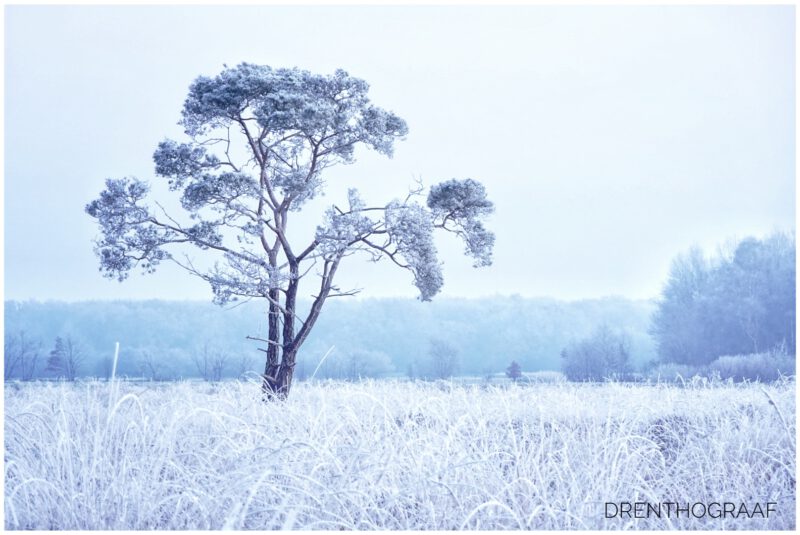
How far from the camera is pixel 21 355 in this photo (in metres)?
13.6

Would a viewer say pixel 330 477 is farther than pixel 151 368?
No

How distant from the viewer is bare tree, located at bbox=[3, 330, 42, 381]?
12906 mm

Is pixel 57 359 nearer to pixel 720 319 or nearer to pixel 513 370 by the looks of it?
pixel 513 370

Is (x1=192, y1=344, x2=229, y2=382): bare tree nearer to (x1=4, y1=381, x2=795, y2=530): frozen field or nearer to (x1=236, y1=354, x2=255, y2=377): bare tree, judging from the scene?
(x1=236, y1=354, x2=255, y2=377): bare tree

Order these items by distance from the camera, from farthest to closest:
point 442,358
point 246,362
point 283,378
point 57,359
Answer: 1. point 442,358
2. point 246,362
3. point 57,359
4. point 283,378

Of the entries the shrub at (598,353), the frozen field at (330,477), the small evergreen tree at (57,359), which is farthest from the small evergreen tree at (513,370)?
the small evergreen tree at (57,359)

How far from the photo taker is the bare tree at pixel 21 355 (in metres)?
12.9

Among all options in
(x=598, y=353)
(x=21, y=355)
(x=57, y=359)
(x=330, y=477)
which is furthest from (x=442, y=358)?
(x=330, y=477)

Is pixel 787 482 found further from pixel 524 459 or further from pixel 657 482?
pixel 524 459

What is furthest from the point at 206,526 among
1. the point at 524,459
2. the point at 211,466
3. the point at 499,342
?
the point at 499,342

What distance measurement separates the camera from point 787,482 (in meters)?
5.75

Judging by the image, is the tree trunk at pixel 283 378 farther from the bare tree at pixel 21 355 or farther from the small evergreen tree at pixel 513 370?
the small evergreen tree at pixel 513 370

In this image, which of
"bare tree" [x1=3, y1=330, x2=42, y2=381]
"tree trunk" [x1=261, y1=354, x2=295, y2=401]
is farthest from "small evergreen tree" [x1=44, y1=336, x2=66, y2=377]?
"tree trunk" [x1=261, y1=354, x2=295, y2=401]

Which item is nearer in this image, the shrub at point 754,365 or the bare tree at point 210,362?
the bare tree at point 210,362
